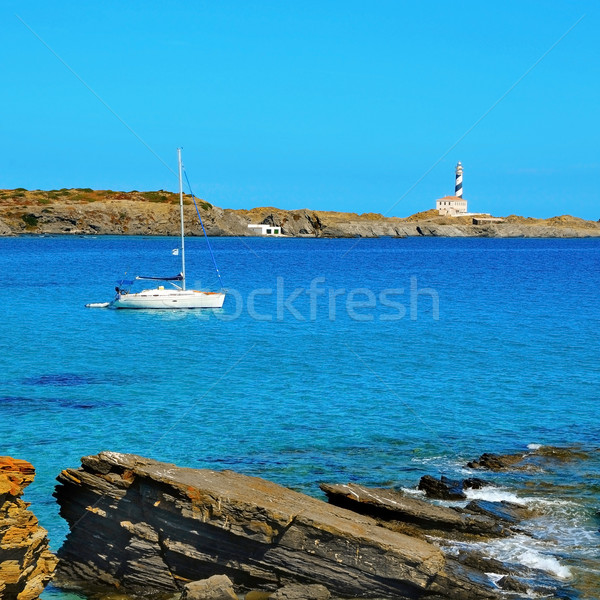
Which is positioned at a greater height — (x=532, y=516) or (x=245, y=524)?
(x=245, y=524)

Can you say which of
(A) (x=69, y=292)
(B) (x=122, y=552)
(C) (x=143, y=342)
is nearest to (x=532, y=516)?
(B) (x=122, y=552)

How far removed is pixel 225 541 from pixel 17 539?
3.41 meters

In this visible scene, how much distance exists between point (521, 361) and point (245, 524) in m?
27.6

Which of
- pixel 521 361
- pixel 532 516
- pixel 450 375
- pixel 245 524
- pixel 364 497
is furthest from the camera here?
pixel 521 361

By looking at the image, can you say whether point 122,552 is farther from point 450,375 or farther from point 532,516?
point 450,375

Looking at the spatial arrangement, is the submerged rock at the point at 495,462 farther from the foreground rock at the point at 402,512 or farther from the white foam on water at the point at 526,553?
the white foam on water at the point at 526,553

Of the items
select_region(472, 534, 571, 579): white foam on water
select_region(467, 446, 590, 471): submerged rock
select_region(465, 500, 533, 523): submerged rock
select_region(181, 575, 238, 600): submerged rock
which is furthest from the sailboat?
select_region(181, 575, 238, 600): submerged rock

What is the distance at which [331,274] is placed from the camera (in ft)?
347

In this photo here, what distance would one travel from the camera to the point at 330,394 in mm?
30797

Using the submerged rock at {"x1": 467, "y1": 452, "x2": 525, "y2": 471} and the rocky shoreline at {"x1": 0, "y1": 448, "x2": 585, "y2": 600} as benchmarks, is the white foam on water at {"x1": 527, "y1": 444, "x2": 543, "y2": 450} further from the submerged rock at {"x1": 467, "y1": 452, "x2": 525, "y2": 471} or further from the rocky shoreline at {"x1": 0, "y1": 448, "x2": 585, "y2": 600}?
the rocky shoreline at {"x1": 0, "y1": 448, "x2": 585, "y2": 600}

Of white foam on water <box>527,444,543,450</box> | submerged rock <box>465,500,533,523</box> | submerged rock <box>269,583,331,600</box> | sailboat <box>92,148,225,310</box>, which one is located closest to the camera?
submerged rock <box>269,583,331,600</box>

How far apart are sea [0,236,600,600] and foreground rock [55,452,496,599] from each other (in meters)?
1.59

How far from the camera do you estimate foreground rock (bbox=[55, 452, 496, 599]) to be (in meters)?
13.5

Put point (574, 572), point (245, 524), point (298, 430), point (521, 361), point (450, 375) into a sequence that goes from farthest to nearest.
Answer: point (521, 361) < point (450, 375) < point (298, 430) < point (574, 572) < point (245, 524)
